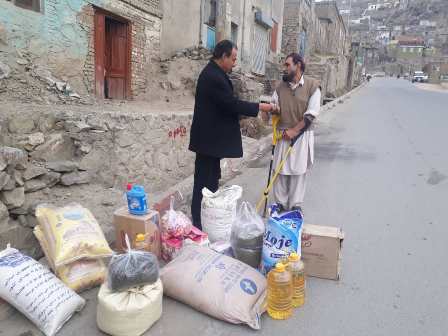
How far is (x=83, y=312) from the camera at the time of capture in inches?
104

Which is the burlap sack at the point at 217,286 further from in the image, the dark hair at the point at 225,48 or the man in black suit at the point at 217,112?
the dark hair at the point at 225,48

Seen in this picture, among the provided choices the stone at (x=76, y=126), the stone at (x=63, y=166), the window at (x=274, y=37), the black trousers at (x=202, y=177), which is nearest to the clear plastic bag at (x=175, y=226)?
the black trousers at (x=202, y=177)

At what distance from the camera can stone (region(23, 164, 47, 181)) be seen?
381 centimetres

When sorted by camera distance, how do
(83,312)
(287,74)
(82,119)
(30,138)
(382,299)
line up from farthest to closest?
(82,119)
(30,138)
(287,74)
(382,299)
(83,312)

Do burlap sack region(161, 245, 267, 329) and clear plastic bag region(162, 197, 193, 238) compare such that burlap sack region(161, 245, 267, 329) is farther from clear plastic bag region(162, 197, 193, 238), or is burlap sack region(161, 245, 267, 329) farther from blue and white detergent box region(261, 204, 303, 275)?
clear plastic bag region(162, 197, 193, 238)

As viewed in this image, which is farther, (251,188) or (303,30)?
(303,30)

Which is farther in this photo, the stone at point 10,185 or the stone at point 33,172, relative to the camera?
the stone at point 33,172

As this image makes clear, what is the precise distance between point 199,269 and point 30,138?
8.89 ft

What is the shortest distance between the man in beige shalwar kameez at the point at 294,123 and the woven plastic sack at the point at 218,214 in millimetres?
900

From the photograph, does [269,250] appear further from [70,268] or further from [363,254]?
[70,268]

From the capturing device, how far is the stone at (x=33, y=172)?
3.81m

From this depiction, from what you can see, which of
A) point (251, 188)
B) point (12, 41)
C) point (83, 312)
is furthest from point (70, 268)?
point (12, 41)

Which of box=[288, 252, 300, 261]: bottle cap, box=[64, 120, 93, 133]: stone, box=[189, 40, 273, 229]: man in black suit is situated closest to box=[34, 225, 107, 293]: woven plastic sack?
box=[189, 40, 273, 229]: man in black suit

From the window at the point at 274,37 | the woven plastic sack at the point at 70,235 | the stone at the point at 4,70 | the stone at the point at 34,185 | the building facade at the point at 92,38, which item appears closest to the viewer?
the woven plastic sack at the point at 70,235
